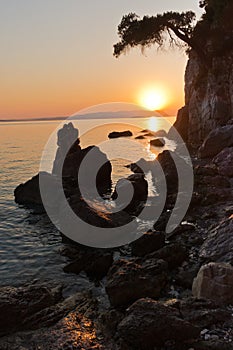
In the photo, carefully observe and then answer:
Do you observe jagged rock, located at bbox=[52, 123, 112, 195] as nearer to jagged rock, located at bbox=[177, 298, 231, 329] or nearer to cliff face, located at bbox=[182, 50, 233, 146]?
cliff face, located at bbox=[182, 50, 233, 146]

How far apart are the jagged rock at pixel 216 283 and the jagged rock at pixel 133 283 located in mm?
1595

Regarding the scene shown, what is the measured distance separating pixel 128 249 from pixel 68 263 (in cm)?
313

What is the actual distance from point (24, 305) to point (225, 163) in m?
24.0

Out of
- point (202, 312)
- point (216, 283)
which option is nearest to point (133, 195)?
point (216, 283)

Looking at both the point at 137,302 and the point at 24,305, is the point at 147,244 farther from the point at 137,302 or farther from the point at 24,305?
the point at 24,305

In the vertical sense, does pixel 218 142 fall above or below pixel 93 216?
above

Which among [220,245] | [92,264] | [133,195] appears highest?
[133,195]

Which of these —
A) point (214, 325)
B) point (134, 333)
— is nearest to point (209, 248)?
point (214, 325)

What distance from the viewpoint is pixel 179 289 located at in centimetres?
1234

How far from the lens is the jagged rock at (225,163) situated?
29156 mm

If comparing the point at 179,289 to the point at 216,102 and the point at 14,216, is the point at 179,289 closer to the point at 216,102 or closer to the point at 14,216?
the point at 14,216

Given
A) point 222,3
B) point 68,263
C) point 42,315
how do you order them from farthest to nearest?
point 222,3, point 68,263, point 42,315

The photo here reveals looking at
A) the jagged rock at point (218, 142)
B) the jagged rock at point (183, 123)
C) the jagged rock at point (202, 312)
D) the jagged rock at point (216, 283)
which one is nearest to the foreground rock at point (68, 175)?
the jagged rock at point (218, 142)

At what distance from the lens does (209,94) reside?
5031cm
